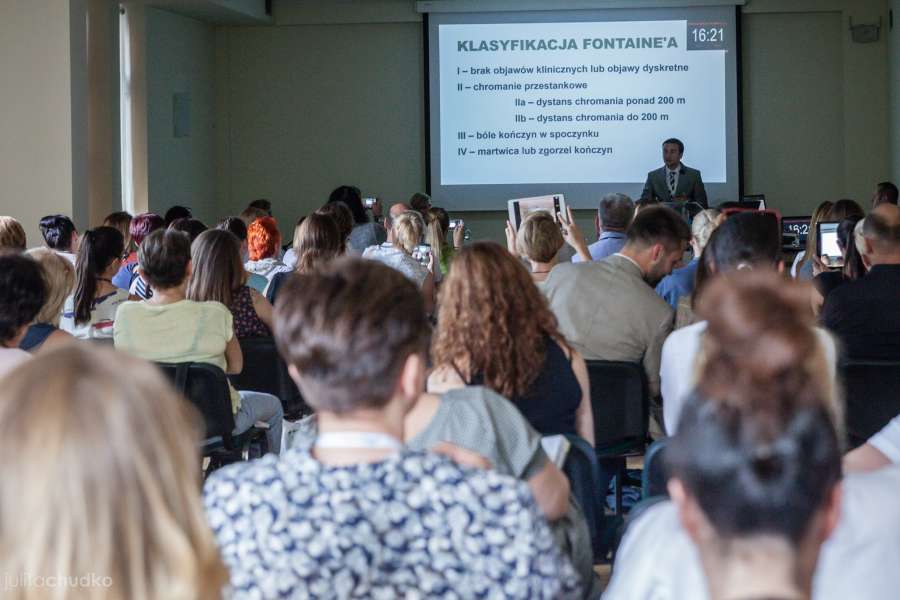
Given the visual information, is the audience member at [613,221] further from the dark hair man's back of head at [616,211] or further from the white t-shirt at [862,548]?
the white t-shirt at [862,548]

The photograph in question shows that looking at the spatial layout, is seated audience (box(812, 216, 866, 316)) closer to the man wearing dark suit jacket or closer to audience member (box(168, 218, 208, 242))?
audience member (box(168, 218, 208, 242))

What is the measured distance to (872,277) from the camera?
12.9 ft

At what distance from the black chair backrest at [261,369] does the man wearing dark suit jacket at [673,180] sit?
6.37m

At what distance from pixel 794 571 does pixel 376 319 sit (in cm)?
78

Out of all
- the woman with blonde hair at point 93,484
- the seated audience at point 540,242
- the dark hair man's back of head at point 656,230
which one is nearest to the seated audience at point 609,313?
the dark hair man's back of head at point 656,230

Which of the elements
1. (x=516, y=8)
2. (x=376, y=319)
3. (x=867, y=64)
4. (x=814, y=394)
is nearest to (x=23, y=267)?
(x=376, y=319)

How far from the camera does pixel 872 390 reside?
3516mm

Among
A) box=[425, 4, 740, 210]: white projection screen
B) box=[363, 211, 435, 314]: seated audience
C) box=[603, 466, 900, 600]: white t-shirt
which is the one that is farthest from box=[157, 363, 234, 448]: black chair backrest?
box=[425, 4, 740, 210]: white projection screen

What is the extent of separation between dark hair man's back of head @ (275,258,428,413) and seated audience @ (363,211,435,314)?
441 centimetres

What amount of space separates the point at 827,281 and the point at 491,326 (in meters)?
2.67

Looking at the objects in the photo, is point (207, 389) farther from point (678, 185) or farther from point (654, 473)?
point (678, 185)

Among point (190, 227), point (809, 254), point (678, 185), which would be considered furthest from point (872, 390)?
point (678, 185)

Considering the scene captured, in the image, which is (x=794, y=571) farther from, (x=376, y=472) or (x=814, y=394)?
(x=376, y=472)

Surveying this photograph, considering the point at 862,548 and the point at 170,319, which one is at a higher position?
the point at 170,319
